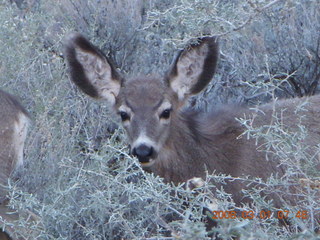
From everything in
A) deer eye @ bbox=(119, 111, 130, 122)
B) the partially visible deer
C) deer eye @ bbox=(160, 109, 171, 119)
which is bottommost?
deer eye @ bbox=(160, 109, 171, 119)

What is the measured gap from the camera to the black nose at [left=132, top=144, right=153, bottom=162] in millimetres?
5477

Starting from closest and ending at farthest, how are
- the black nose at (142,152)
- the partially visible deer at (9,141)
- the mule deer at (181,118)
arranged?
the black nose at (142,152) < the mule deer at (181,118) < the partially visible deer at (9,141)

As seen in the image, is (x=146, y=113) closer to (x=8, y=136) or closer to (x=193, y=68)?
(x=193, y=68)

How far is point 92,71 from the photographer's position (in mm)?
6215

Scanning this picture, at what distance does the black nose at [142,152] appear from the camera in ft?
18.0

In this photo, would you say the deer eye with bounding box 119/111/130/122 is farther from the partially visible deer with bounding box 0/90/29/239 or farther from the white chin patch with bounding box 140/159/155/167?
the partially visible deer with bounding box 0/90/29/239

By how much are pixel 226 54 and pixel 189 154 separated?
8.18 ft

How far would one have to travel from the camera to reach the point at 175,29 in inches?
324

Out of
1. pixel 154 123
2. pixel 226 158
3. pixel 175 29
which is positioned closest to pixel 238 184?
pixel 226 158

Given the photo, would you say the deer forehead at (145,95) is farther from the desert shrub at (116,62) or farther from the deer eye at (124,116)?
the desert shrub at (116,62)

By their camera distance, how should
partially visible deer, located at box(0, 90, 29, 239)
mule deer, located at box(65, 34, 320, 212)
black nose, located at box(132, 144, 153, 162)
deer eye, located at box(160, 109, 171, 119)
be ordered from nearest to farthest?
black nose, located at box(132, 144, 153, 162), mule deer, located at box(65, 34, 320, 212), deer eye, located at box(160, 109, 171, 119), partially visible deer, located at box(0, 90, 29, 239)
